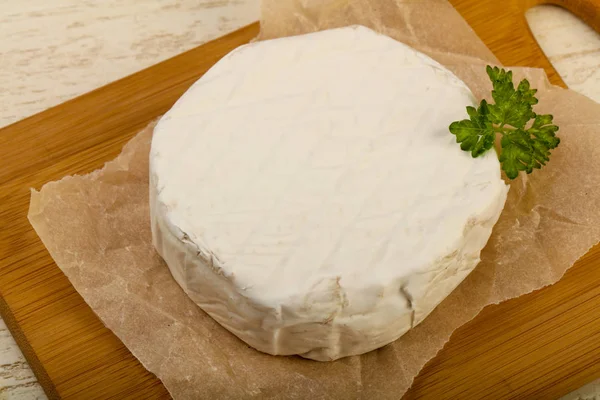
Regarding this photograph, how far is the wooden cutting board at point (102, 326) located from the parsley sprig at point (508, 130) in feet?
1.25

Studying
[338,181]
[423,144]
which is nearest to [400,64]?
[423,144]

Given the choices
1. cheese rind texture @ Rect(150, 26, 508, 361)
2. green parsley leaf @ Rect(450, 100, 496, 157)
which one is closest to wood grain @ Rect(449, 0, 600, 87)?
cheese rind texture @ Rect(150, 26, 508, 361)

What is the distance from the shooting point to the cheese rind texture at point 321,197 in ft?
5.61

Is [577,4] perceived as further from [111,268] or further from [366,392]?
[111,268]

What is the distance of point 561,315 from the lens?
1932 mm

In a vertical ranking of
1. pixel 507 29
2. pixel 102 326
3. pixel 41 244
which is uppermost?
pixel 507 29

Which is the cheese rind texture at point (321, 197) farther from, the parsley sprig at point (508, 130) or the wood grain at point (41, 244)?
the wood grain at point (41, 244)

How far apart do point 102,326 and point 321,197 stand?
28.4 inches

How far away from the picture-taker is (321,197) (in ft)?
5.89

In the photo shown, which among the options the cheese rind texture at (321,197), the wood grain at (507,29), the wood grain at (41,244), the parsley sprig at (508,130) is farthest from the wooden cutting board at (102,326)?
the wood grain at (507,29)

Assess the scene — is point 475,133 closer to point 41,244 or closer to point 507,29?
point 507,29

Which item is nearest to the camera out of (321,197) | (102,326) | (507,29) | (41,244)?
(321,197)

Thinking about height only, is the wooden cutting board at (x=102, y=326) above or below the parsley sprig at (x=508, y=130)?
below

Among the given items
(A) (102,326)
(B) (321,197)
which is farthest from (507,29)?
(A) (102,326)
